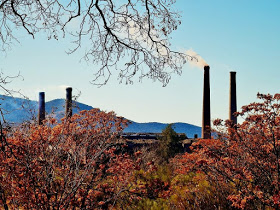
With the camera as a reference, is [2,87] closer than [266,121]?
Yes

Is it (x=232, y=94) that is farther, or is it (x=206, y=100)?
(x=206, y=100)

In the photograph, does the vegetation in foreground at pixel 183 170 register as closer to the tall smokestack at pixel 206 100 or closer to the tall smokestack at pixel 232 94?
the tall smokestack at pixel 232 94

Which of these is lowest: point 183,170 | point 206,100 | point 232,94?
point 183,170

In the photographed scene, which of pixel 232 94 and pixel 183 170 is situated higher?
pixel 232 94

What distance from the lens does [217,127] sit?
884 centimetres

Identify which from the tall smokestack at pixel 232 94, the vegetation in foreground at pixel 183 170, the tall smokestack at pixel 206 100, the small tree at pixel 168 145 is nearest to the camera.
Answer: the vegetation in foreground at pixel 183 170

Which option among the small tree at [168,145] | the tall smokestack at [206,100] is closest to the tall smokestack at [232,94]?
the tall smokestack at [206,100]

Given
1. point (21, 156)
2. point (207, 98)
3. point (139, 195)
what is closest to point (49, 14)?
point (21, 156)

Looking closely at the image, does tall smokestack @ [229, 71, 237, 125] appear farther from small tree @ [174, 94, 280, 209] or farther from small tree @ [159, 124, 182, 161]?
small tree @ [174, 94, 280, 209]

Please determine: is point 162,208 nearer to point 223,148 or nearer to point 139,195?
point 139,195

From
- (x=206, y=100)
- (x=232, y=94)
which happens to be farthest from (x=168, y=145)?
(x=232, y=94)

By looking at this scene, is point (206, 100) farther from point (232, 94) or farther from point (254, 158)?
point (254, 158)

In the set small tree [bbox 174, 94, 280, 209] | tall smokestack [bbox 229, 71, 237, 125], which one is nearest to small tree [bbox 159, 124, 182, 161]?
tall smokestack [bbox 229, 71, 237, 125]

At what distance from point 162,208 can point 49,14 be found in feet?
16.5
